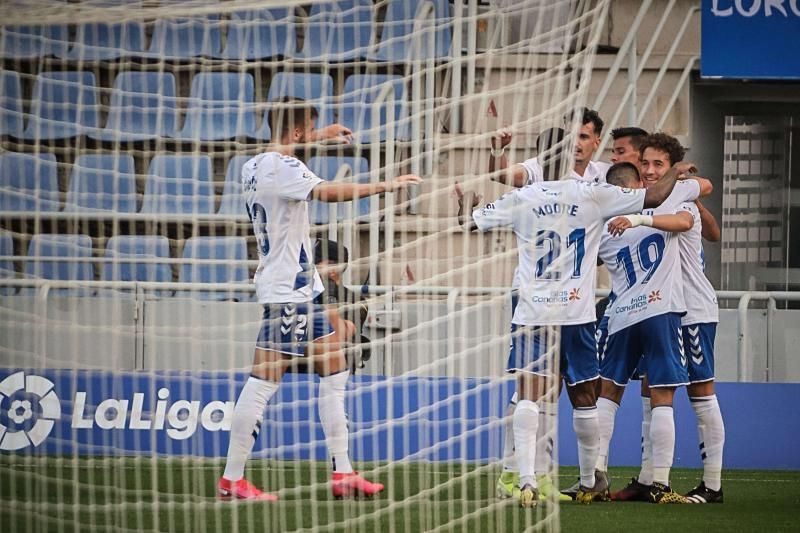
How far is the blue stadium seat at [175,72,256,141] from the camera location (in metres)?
5.66

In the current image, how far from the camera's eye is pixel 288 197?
6305 millimetres

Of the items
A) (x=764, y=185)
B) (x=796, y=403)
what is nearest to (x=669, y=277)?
(x=796, y=403)

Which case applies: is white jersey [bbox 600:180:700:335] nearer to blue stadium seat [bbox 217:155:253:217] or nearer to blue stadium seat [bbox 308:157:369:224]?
blue stadium seat [bbox 308:157:369:224]

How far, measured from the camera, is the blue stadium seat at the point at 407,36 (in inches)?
238

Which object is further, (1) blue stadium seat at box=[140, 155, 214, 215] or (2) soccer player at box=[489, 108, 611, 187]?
(2) soccer player at box=[489, 108, 611, 187]

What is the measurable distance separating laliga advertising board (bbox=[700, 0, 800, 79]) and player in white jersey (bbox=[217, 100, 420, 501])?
5.06 m

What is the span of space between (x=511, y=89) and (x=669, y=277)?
1921 millimetres

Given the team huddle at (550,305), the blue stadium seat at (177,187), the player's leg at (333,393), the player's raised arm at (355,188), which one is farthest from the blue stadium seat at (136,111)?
the player's leg at (333,393)

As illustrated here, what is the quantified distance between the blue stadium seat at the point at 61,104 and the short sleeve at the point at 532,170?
1960mm

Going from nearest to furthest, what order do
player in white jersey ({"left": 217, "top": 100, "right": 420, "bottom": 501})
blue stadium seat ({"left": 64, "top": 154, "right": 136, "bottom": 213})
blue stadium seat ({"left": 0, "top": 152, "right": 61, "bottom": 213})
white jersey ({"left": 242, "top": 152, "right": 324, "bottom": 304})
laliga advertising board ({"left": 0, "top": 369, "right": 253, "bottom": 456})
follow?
1. blue stadium seat ({"left": 0, "top": 152, "right": 61, "bottom": 213})
2. blue stadium seat ({"left": 64, "top": 154, "right": 136, "bottom": 213})
3. player in white jersey ({"left": 217, "top": 100, "right": 420, "bottom": 501})
4. white jersey ({"left": 242, "top": 152, "right": 324, "bottom": 304})
5. laliga advertising board ({"left": 0, "top": 369, "right": 253, "bottom": 456})

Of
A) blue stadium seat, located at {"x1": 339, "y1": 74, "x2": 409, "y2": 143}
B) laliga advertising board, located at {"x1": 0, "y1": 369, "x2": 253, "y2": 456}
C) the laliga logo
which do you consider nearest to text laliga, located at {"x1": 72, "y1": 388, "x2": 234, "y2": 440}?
laliga advertising board, located at {"x1": 0, "y1": 369, "x2": 253, "y2": 456}

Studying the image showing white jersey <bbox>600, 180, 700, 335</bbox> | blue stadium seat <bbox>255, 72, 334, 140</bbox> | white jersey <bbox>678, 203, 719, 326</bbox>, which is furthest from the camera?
white jersey <bbox>678, 203, 719, 326</bbox>

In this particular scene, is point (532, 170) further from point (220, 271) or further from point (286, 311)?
point (220, 271)

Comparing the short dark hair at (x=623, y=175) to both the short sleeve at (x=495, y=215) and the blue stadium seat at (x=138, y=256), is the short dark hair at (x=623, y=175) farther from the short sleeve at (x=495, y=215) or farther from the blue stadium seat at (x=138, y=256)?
the blue stadium seat at (x=138, y=256)
